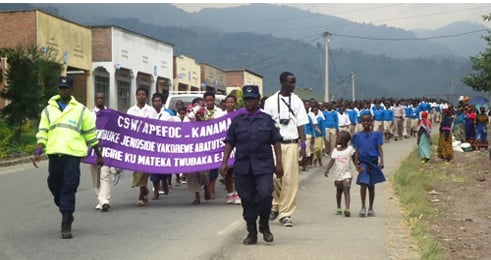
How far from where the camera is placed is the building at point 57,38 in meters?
32.2

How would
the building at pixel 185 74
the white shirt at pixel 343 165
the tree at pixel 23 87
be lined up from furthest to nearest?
the building at pixel 185 74, the tree at pixel 23 87, the white shirt at pixel 343 165

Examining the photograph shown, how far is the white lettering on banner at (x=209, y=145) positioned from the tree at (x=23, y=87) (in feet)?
47.9

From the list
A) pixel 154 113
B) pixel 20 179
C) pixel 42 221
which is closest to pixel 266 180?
pixel 42 221

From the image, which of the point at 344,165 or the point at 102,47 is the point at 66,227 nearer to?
the point at 344,165

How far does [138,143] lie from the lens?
11.7 metres

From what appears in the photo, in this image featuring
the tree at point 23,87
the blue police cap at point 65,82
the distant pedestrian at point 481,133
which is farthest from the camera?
the tree at point 23,87

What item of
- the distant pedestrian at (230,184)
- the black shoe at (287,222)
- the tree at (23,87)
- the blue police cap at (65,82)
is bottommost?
the black shoe at (287,222)

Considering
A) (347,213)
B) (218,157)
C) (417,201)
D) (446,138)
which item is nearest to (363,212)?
(347,213)

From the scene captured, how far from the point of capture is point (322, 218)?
34.2 feet

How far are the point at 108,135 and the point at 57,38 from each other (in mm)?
23994

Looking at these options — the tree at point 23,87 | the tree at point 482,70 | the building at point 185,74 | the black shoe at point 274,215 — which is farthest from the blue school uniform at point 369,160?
the building at point 185,74

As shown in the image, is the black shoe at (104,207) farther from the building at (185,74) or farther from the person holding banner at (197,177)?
the building at (185,74)

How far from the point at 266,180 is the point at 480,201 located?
6.16 m

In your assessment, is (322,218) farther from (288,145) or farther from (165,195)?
(165,195)
